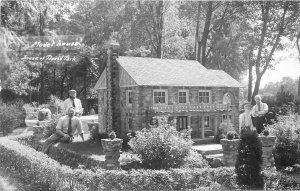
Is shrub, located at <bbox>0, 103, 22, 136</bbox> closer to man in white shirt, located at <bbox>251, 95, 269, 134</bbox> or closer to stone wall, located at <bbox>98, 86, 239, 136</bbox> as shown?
stone wall, located at <bbox>98, 86, 239, 136</bbox>

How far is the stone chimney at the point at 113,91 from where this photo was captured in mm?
25938

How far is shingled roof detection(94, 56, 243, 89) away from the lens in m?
25.1

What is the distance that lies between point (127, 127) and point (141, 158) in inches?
361

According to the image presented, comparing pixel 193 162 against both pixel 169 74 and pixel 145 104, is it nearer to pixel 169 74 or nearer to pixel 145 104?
pixel 145 104

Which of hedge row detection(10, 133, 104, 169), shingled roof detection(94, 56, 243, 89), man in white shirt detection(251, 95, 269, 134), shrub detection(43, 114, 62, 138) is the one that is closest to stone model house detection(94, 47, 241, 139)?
shingled roof detection(94, 56, 243, 89)

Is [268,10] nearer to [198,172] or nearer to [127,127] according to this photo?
[127,127]

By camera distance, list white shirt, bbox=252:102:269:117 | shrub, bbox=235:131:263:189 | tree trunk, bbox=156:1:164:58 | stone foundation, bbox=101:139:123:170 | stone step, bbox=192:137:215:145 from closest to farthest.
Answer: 1. shrub, bbox=235:131:263:189
2. stone foundation, bbox=101:139:123:170
3. white shirt, bbox=252:102:269:117
4. stone step, bbox=192:137:215:145
5. tree trunk, bbox=156:1:164:58

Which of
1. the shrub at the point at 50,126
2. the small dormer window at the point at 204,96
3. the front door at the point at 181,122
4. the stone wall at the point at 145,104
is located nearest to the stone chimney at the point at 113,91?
the stone wall at the point at 145,104

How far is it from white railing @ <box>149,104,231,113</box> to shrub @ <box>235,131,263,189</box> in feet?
42.4

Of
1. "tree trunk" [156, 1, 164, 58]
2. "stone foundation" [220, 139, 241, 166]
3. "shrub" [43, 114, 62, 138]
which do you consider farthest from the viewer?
"tree trunk" [156, 1, 164, 58]

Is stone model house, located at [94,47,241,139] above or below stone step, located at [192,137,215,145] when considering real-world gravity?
above

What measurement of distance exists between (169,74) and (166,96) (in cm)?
192

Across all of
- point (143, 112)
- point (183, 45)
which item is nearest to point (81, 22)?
point (183, 45)

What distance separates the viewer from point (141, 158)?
16719 millimetres
